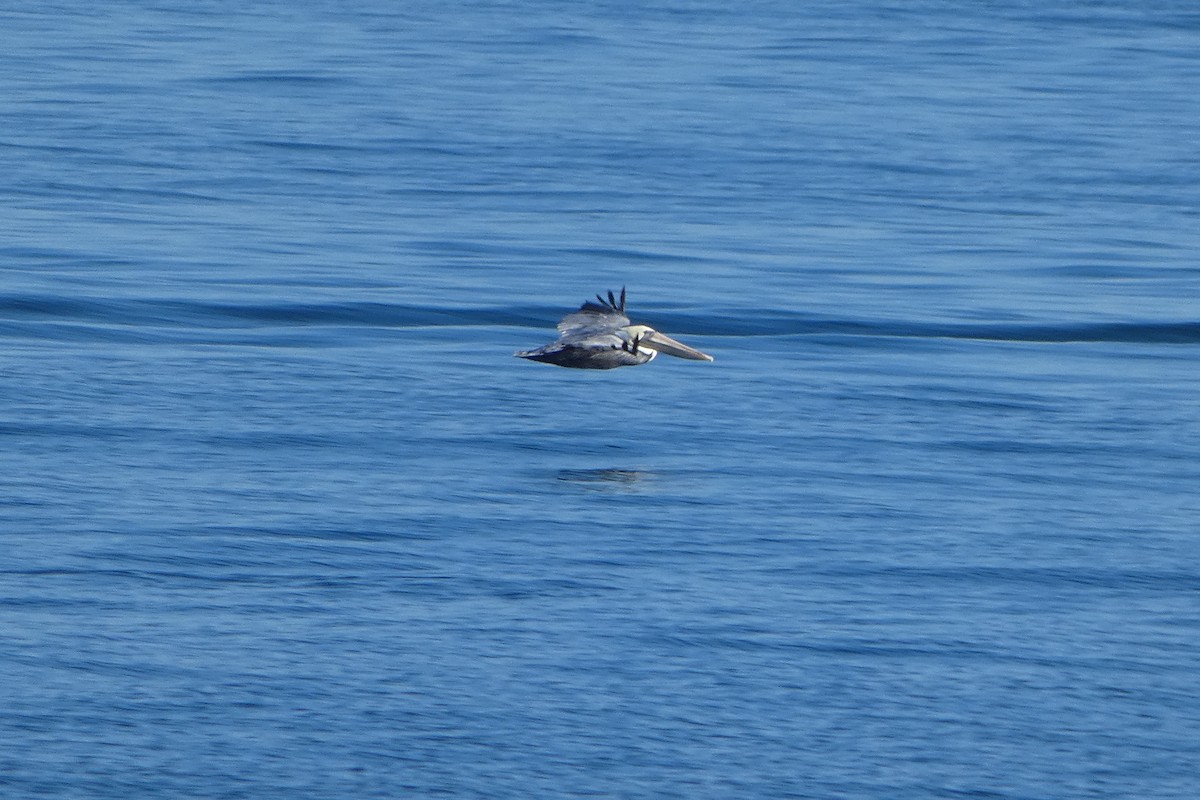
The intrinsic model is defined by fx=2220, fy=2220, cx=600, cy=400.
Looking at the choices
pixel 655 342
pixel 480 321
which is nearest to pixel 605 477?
pixel 655 342

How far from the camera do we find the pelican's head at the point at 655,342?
13430 millimetres

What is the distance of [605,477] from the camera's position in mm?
13273

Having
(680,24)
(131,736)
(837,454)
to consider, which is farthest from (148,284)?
(680,24)

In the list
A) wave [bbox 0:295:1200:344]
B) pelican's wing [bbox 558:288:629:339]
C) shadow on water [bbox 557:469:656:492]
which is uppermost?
pelican's wing [bbox 558:288:629:339]

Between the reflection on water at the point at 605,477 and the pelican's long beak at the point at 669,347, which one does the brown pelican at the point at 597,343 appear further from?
the reflection on water at the point at 605,477

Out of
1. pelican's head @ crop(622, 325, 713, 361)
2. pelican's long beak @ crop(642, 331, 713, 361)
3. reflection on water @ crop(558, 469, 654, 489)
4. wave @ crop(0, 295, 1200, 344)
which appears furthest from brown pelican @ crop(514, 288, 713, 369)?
wave @ crop(0, 295, 1200, 344)

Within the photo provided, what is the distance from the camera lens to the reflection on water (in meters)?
13.1

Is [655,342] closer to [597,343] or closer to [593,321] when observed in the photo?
[593,321]

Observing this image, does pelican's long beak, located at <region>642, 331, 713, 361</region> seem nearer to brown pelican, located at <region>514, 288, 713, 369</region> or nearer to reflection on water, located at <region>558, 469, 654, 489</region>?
brown pelican, located at <region>514, 288, 713, 369</region>

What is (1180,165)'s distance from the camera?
27094 mm

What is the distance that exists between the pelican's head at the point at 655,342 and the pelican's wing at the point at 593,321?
0.28ft

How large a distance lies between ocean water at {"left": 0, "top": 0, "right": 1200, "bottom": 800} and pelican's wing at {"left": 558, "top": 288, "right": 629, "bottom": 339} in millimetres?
849

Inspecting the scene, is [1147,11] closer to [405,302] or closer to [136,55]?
[136,55]

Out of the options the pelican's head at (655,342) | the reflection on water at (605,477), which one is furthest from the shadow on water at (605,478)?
the pelican's head at (655,342)
